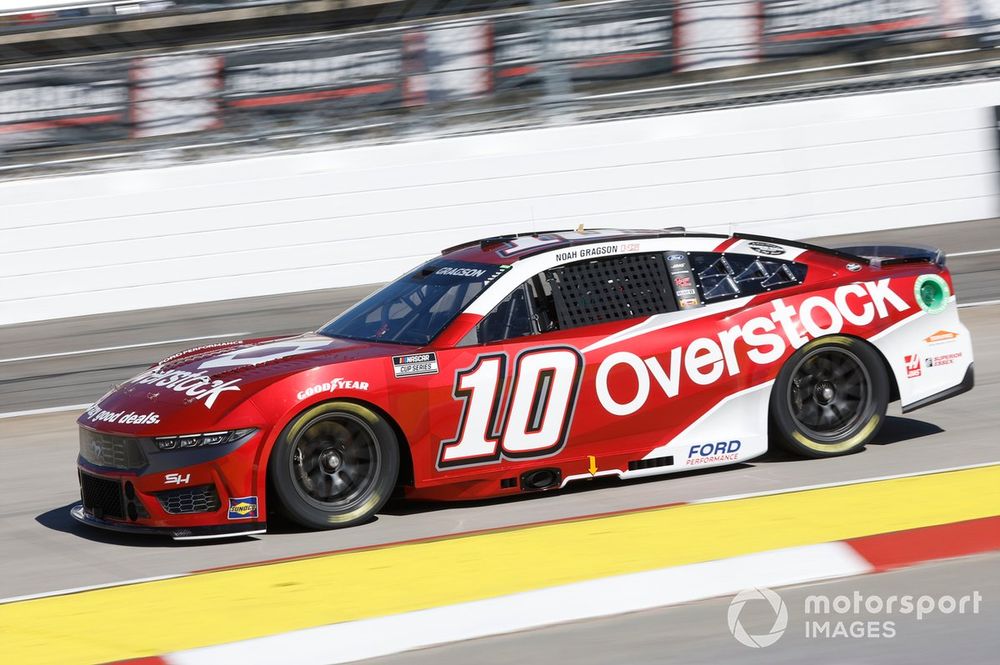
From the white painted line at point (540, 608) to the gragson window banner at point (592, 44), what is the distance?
13.4 meters

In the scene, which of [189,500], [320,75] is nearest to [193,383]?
[189,500]

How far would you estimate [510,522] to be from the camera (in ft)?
21.5

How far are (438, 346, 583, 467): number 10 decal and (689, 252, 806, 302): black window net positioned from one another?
99 centimetres

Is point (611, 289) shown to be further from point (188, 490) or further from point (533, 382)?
point (188, 490)

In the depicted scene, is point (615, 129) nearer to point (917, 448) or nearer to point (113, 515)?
point (917, 448)

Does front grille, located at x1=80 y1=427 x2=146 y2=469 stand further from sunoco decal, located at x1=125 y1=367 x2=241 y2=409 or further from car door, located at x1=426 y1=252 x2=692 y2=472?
car door, located at x1=426 y1=252 x2=692 y2=472

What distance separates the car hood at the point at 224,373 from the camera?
634cm

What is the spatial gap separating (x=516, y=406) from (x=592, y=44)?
1330cm

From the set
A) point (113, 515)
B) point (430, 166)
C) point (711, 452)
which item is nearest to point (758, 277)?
point (711, 452)

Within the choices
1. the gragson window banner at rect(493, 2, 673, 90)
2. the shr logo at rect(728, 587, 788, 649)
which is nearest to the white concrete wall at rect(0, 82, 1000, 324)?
the gragson window banner at rect(493, 2, 673, 90)

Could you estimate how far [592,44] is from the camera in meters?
19.1

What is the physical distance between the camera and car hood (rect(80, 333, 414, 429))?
20.8 ft

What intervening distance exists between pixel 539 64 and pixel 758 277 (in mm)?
11333

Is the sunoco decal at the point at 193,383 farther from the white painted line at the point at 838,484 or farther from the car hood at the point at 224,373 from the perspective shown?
the white painted line at the point at 838,484
